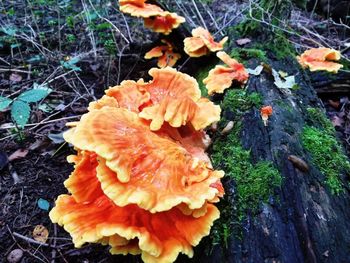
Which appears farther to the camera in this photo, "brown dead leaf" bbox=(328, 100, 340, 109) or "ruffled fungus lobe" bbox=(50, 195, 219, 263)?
"brown dead leaf" bbox=(328, 100, 340, 109)

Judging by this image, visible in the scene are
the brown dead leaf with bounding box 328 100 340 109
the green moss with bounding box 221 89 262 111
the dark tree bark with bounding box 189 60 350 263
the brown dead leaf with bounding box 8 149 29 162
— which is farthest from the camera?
the brown dead leaf with bounding box 328 100 340 109

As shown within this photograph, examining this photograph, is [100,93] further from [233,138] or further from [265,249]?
[265,249]

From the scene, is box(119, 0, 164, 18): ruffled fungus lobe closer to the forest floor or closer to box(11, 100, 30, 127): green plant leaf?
the forest floor

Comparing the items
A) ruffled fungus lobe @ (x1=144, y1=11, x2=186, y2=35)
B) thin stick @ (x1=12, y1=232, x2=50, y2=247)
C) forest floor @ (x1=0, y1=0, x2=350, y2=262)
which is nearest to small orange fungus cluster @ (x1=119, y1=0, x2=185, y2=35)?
ruffled fungus lobe @ (x1=144, y1=11, x2=186, y2=35)

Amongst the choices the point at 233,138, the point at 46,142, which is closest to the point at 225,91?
the point at 233,138

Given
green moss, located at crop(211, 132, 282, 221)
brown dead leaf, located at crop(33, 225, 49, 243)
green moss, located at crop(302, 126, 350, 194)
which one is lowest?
brown dead leaf, located at crop(33, 225, 49, 243)

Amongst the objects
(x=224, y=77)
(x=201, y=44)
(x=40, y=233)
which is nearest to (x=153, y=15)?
(x=201, y=44)

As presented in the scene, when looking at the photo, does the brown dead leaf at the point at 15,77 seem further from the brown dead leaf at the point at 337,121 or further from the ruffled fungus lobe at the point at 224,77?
the brown dead leaf at the point at 337,121
